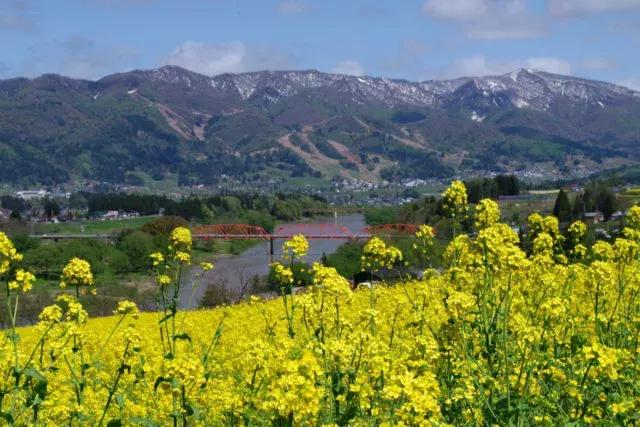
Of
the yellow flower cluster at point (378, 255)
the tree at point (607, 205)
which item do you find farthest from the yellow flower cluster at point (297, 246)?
the tree at point (607, 205)

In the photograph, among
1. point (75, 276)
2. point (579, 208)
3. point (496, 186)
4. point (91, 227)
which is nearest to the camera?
point (75, 276)

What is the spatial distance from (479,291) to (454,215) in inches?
49.7

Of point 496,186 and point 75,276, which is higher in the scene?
point 496,186

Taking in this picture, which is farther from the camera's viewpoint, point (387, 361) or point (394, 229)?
point (394, 229)

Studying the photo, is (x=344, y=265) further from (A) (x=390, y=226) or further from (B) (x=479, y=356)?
(B) (x=479, y=356)

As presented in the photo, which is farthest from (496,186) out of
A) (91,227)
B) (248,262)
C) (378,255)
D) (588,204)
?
(378,255)

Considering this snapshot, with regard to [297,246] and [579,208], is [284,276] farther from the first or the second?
[579,208]

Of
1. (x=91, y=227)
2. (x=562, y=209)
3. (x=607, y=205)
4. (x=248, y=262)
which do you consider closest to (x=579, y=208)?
(x=607, y=205)

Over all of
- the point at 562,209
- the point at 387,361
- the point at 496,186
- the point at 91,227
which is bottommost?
the point at 91,227

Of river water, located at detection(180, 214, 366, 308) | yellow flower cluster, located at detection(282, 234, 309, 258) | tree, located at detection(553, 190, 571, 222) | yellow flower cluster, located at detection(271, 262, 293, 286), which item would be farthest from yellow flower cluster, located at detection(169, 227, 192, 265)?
tree, located at detection(553, 190, 571, 222)

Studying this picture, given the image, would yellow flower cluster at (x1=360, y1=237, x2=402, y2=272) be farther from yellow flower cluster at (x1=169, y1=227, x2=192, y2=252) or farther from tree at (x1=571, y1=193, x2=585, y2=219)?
tree at (x1=571, y1=193, x2=585, y2=219)

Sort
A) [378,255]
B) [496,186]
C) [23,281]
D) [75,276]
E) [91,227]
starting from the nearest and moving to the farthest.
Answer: [23,281] < [75,276] < [378,255] < [496,186] < [91,227]

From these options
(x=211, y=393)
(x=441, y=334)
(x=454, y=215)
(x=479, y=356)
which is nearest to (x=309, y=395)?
(x=211, y=393)

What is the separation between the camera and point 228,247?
442ft
